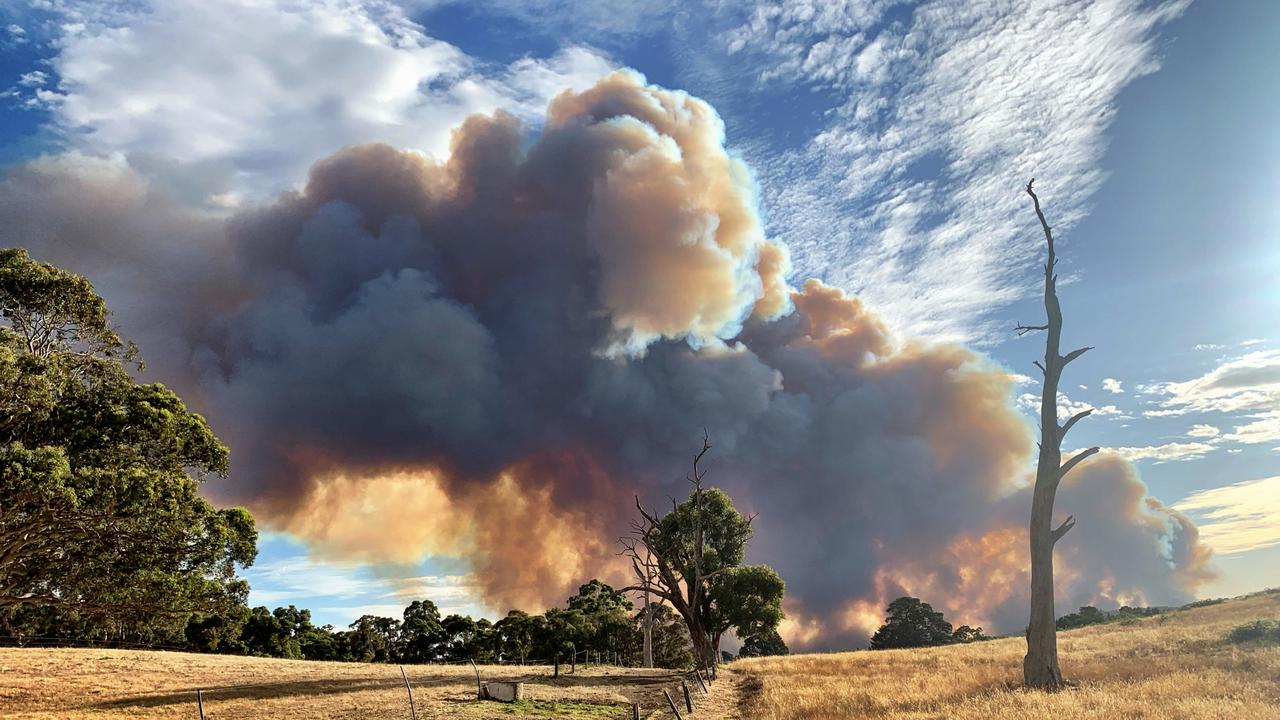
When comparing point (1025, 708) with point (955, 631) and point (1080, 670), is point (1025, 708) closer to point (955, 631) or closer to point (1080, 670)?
point (1080, 670)

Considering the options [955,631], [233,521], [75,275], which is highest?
[75,275]

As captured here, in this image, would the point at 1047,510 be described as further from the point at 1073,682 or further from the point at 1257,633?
the point at 1257,633

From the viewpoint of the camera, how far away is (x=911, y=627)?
96250 millimetres

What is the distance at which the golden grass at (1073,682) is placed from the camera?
16.2 metres

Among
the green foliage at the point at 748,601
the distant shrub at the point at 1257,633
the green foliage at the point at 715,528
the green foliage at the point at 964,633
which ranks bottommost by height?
the green foliage at the point at 964,633

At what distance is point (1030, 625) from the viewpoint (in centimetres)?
2345

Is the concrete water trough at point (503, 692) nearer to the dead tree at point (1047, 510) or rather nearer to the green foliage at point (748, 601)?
the dead tree at point (1047, 510)

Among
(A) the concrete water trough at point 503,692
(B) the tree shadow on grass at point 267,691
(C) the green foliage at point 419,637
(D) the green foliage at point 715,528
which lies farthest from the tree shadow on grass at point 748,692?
(C) the green foliage at point 419,637

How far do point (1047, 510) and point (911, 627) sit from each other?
270 ft

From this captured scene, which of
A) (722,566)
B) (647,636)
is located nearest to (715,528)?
(722,566)

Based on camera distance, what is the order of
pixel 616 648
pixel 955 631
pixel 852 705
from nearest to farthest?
pixel 852 705 < pixel 616 648 < pixel 955 631

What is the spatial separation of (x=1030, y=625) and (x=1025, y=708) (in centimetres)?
791

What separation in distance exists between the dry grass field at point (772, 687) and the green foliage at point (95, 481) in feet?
12.1

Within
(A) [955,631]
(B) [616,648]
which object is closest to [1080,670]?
(B) [616,648]
